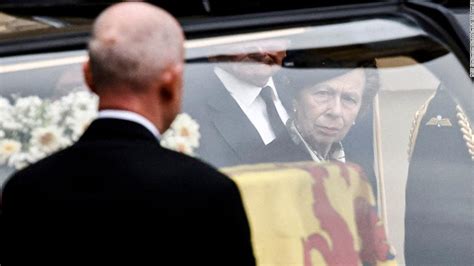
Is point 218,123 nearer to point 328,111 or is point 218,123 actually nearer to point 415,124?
point 328,111

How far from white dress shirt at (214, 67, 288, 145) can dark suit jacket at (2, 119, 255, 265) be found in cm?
87

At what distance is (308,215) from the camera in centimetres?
266

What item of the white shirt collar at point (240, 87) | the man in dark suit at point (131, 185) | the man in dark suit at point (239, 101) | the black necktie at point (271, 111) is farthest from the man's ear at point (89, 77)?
the black necktie at point (271, 111)

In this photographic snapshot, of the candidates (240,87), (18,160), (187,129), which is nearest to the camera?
(18,160)

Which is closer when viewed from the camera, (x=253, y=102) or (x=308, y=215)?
(x=308, y=215)

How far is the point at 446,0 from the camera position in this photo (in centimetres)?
300

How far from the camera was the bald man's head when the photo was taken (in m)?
1.95

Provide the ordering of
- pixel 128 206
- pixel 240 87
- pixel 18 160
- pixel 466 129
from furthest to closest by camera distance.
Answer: pixel 466 129, pixel 240 87, pixel 18 160, pixel 128 206

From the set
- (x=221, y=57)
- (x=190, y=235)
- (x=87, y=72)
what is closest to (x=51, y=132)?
(x=221, y=57)

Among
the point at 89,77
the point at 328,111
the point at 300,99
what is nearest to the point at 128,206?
the point at 89,77

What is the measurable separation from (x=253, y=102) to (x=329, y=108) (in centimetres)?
25

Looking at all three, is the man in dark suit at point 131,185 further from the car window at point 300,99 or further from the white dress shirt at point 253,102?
the white dress shirt at point 253,102

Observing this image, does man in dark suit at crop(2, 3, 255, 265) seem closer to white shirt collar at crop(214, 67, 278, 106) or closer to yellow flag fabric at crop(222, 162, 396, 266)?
yellow flag fabric at crop(222, 162, 396, 266)

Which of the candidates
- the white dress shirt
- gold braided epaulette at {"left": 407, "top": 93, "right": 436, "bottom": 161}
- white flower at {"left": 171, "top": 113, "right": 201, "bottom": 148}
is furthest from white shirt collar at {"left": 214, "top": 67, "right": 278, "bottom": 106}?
gold braided epaulette at {"left": 407, "top": 93, "right": 436, "bottom": 161}
